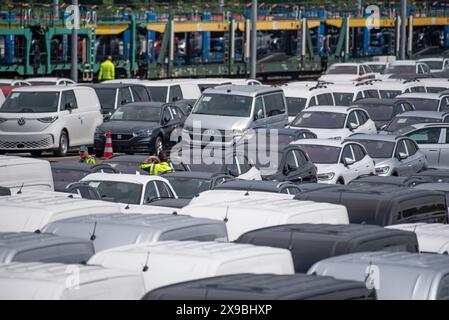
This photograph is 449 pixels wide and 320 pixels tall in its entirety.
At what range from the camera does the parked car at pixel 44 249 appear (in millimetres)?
8664

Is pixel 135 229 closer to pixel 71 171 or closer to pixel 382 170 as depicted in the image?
pixel 71 171

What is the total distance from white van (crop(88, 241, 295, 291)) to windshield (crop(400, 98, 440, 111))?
22847 mm

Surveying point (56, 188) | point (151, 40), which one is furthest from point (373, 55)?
point (56, 188)

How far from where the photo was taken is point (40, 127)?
26719 millimetres

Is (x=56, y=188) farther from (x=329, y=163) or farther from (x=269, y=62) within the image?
(x=269, y=62)

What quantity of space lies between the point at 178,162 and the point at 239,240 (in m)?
10.9

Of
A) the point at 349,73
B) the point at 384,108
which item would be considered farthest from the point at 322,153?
the point at 349,73

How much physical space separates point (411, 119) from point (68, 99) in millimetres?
7868

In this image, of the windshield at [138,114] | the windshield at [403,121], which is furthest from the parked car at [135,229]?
the windshield at [138,114]

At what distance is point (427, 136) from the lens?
82.2 ft

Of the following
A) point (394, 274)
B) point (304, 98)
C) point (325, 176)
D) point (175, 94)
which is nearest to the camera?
point (394, 274)

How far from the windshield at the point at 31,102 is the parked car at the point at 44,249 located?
707 inches

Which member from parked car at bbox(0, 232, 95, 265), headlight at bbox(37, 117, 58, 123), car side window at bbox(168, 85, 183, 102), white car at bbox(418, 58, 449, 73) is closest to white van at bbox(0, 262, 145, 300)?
parked car at bbox(0, 232, 95, 265)
